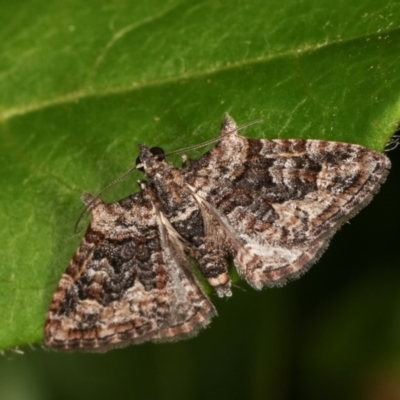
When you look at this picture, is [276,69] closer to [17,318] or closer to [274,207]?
[274,207]

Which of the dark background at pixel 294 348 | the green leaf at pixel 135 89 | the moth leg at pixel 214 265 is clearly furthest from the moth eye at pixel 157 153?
the dark background at pixel 294 348

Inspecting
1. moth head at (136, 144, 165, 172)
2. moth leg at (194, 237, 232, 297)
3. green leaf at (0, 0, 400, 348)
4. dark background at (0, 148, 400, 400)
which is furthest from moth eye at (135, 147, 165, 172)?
dark background at (0, 148, 400, 400)

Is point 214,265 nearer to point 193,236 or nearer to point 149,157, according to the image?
point 193,236

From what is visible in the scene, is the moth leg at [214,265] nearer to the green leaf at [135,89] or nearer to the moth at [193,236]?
the moth at [193,236]

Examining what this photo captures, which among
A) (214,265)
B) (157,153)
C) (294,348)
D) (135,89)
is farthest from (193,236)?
(294,348)

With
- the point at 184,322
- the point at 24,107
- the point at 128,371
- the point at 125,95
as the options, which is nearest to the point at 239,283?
the point at 184,322

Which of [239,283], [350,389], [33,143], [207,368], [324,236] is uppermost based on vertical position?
[33,143]
